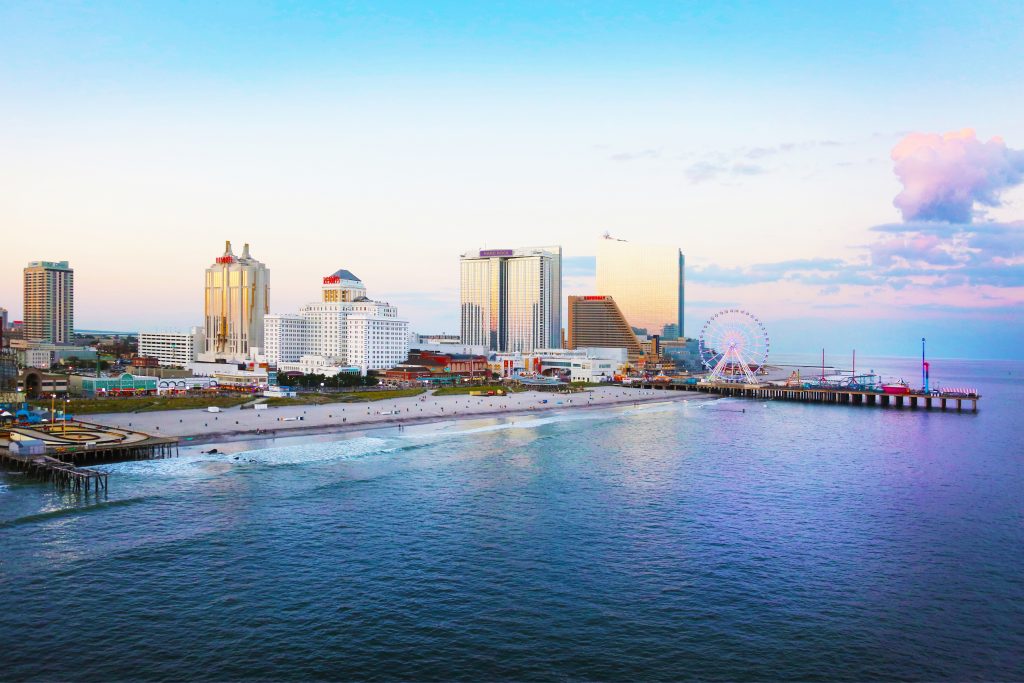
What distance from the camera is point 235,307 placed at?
179250 mm

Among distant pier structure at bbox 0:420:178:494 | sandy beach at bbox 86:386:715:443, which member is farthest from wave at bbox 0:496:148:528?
sandy beach at bbox 86:386:715:443

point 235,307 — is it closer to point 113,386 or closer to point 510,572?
point 113,386

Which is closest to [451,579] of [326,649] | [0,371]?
[326,649]

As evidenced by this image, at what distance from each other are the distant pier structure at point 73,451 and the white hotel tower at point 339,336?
88.5 m

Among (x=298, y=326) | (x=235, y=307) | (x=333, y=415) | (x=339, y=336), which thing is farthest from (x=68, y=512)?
(x=235, y=307)

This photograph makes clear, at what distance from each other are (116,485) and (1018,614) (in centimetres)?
5110

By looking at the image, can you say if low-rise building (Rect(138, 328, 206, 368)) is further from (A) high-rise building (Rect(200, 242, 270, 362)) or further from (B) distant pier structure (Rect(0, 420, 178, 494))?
(B) distant pier structure (Rect(0, 420, 178, 494))

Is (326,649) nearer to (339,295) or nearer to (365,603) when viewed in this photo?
(365,603)

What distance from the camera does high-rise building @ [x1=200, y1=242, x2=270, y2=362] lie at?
7013 inches

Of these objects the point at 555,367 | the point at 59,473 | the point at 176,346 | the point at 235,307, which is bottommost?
the point at 59,473

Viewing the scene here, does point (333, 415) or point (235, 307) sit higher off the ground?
point (235, 307)

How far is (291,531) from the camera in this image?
Answer: 38.0 m

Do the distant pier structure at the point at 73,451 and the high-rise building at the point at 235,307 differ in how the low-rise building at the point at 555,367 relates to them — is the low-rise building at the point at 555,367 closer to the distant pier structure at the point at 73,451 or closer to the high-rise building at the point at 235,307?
the high-rise building at the point at 235,307

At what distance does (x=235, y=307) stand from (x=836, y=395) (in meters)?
140
